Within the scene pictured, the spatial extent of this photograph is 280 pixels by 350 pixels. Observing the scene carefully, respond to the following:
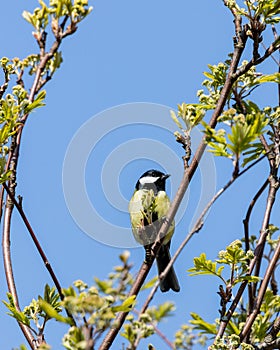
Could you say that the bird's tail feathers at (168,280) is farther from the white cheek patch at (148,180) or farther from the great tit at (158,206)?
the white cheek patch at (148,180)

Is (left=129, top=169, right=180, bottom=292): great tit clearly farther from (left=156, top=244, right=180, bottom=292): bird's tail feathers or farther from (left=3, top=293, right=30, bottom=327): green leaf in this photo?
(left=3, top=293, right=30, bottom=327): green leaf

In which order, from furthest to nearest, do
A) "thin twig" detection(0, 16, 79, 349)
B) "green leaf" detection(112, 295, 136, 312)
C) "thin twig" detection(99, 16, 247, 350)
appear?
"thin twig" detection(0, 16, 79, 349), "thin twig" detection(99, 16, 247, 350), "green leaf" detection(112, 295, 136, 312)

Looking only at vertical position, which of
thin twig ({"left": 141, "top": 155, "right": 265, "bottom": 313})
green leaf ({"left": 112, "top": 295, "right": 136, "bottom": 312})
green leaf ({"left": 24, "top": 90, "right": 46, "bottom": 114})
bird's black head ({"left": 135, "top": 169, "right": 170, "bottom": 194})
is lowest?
green leaf ({"left": 112, "top": 295, "right": 136, "bottom": 312})

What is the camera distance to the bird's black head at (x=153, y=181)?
19.6 ft

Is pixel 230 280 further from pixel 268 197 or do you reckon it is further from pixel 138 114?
pixel 138 114

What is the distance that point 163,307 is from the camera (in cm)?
167

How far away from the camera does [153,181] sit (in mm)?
6059

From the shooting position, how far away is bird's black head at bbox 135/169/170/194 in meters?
5.98

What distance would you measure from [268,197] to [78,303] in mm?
1690

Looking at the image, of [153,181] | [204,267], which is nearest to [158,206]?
[204,267]

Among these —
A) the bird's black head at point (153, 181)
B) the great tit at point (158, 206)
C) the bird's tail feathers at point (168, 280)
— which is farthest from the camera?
the bird's black head at point (153, 181)

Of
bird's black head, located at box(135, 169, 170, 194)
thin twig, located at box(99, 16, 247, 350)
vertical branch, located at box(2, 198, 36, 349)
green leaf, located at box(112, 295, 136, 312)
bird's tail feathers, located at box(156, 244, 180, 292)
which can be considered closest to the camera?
green leaf, located at box(112, 295, 136, 312)

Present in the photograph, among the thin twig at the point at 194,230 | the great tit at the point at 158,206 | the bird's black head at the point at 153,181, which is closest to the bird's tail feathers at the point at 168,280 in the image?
the great tit at the point at 158,206

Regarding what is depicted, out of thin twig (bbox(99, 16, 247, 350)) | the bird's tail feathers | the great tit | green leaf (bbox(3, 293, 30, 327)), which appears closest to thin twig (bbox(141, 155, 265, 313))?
thin twig (bbox(99, 16, 247, 350))
